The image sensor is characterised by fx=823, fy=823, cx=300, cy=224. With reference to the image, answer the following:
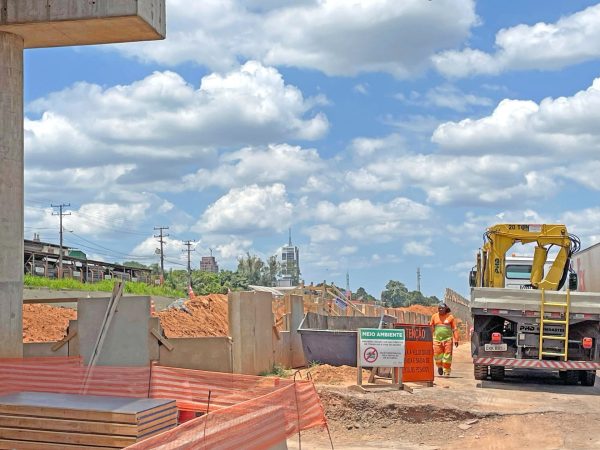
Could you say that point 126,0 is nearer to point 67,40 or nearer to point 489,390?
point 67,40

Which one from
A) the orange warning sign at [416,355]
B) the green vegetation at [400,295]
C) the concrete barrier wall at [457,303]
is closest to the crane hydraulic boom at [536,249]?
the orange warning sign at [416,355]

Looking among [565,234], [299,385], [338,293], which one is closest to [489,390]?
[565,234]

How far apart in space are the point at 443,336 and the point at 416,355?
83.9 inches

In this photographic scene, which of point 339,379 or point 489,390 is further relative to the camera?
point 339,379

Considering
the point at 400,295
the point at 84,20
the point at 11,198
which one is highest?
the point at 84,20

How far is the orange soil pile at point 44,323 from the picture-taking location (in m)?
22.9

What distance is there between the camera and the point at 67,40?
13.0 metres

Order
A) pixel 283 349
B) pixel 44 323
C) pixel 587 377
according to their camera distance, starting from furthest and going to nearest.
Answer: pixel 44 323 → pixel 283 349 → pixel 587 377

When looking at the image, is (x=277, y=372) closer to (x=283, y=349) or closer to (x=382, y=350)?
(x=283, y=349)

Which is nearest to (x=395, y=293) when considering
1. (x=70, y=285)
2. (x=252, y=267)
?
(x=252, y=267)

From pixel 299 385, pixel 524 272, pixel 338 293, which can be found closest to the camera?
pixel 299 385

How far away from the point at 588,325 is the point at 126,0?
11590mm

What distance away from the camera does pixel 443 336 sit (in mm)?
19406

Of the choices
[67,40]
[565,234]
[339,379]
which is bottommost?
[339,379]
